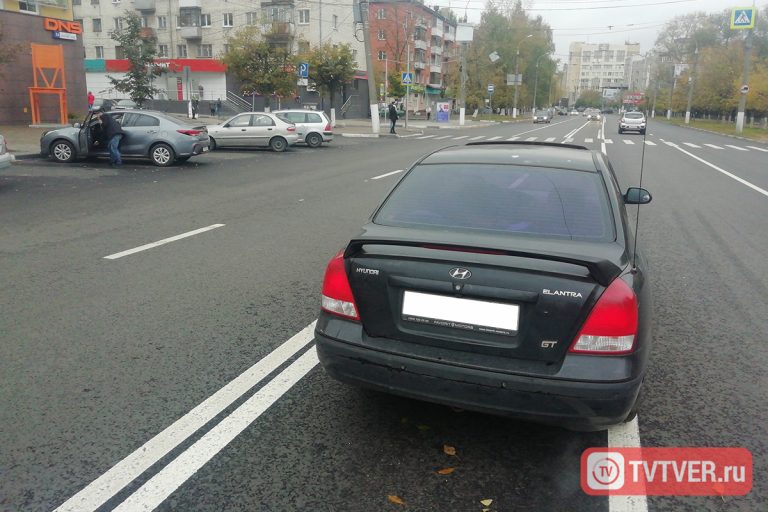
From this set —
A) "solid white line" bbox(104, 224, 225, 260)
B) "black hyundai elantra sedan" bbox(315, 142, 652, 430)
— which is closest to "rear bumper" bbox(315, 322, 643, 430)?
"black hyundai elantra sedan" bbox(315, 142, 652, 430)

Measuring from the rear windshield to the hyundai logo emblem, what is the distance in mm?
518

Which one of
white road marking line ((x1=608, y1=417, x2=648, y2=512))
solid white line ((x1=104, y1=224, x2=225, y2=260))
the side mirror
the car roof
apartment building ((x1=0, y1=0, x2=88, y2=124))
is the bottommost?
white road marking line ((x1=608, y1=417, x2=648, y2=512))

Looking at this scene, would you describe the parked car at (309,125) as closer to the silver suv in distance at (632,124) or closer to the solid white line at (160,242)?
the solid white line at (160,242)

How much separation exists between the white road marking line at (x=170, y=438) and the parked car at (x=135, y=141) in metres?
14.0

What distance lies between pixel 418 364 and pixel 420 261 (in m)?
0.49

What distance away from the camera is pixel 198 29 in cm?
Result: 6372

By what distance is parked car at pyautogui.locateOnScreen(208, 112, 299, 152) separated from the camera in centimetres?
2361

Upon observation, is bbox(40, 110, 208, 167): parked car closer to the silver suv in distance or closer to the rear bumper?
the rear bumper

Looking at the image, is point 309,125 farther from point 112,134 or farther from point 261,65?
point 261,65

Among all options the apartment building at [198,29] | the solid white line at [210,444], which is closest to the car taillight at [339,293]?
the solid white line at [210,444]

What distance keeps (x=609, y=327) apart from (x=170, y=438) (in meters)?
2.22

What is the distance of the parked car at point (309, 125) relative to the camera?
2642 cm

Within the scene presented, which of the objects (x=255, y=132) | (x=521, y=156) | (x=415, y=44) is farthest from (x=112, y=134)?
(x=415, y=44)

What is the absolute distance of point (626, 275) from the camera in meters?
3.00
